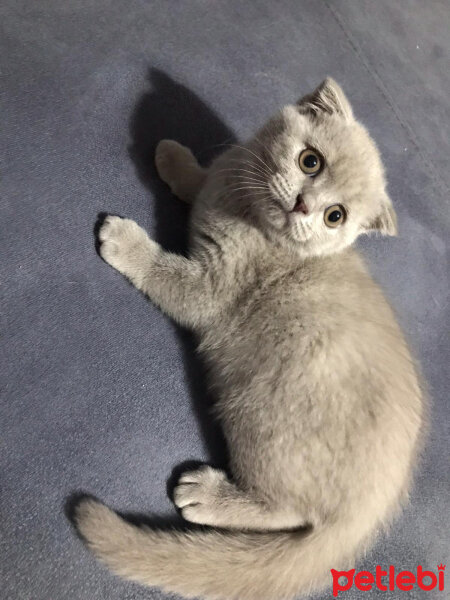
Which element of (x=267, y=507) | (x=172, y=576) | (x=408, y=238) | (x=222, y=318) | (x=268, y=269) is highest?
(x=408, y=238)

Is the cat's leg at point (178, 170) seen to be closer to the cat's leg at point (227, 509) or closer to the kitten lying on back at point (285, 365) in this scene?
the kitten lying on back at point (285, 365)

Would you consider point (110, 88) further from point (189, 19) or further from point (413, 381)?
point (413, 381)

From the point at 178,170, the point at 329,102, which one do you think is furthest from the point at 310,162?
the point at 178,170

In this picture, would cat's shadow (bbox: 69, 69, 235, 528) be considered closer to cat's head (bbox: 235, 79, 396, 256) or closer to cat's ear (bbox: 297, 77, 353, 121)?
cat's head (bbox: 235, 79, 396, 256)

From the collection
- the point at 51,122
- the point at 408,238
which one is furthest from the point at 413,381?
the point at 51,122

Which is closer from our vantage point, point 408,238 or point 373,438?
point 373,438

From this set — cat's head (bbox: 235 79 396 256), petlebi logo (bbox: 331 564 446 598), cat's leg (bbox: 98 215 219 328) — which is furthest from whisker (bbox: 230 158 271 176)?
petlebi logo (bbox: 331 564 446 598)

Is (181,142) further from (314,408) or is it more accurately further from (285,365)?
(314,408)
